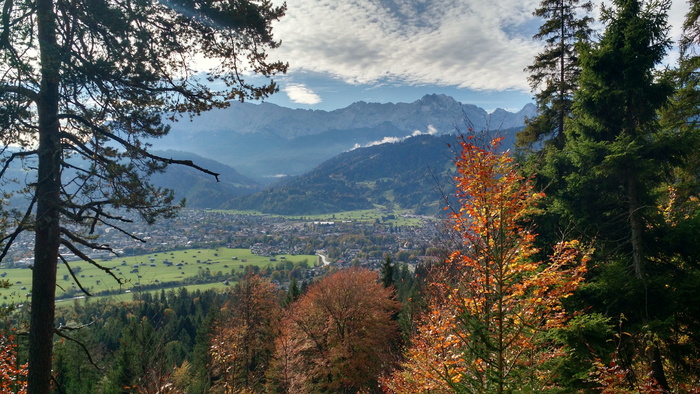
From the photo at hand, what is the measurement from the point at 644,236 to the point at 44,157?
1220 cm

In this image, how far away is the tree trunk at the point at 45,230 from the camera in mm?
4363

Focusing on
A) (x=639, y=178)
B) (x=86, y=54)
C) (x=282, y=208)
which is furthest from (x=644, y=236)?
(x=282, y=208)

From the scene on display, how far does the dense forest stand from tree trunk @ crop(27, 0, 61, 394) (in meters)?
0.03

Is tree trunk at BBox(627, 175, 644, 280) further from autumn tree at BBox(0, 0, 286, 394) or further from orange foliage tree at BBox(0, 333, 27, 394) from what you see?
orange foliage tree at BBox(0, 333, 27, 394)

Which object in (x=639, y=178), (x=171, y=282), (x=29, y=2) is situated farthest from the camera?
(x=171, y=282)

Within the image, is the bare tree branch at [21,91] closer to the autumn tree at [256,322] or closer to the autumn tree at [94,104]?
the autumn tree at [94,104]

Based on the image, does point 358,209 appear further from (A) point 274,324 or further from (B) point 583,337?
(B) point 583,337

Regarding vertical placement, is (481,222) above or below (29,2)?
below

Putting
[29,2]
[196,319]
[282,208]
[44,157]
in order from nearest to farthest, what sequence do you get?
1. [29,2]
2. [44,157]
3. [196,319]
4. [282,208]

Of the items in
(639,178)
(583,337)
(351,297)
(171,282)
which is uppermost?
(639,178)

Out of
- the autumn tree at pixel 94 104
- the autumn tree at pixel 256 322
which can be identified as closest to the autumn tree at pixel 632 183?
the autumn tree at pixel 94 104

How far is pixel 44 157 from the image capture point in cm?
446

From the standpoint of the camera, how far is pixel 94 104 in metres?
5.10

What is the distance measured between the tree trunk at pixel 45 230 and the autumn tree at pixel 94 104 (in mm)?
13
